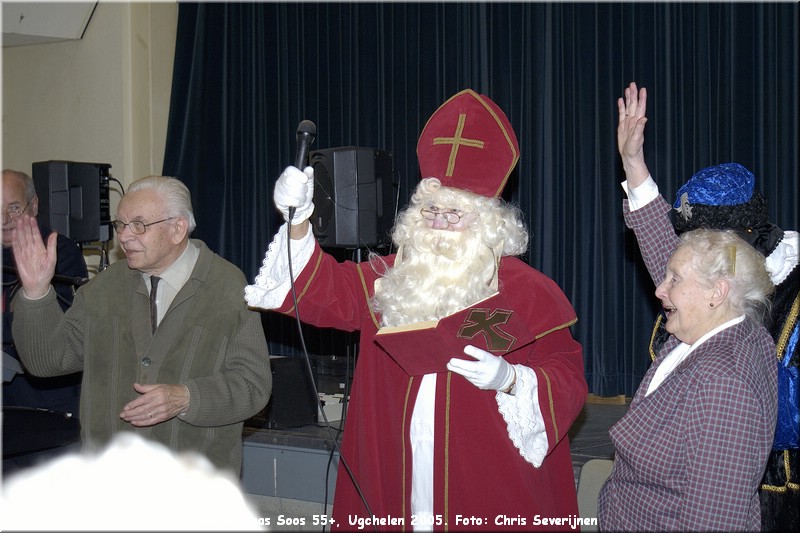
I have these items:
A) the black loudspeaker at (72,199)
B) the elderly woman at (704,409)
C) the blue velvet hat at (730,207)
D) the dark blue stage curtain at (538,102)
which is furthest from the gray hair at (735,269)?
the black loudspeaker at (72,199)

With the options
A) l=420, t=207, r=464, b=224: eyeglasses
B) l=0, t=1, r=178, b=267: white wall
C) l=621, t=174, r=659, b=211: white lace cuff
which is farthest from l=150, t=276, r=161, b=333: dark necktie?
l=0, t=1, r=178, b=267: white wall

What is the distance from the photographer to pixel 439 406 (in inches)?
97.7

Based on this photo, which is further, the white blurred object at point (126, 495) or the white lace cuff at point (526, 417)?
the white lace cuff at point (526, 417)

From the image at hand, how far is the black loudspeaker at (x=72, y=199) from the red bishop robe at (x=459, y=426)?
3.53 metres

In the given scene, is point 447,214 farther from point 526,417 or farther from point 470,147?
point 526,417

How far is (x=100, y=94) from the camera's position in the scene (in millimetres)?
6801

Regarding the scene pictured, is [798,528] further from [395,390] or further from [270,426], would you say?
[270,426]

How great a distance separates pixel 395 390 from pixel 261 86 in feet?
16.5

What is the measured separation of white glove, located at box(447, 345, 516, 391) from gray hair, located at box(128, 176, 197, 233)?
1368 mm

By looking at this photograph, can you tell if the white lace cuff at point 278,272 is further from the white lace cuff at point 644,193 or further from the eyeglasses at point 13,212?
the eyeglasses at point 13,212

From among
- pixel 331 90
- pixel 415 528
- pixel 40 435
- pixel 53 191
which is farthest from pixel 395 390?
pixel 331 90

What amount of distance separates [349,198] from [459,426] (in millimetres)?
1466

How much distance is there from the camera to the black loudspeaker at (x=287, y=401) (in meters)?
4.70

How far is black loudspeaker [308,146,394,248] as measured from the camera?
3598 millimetres
